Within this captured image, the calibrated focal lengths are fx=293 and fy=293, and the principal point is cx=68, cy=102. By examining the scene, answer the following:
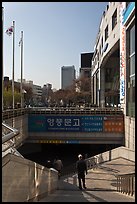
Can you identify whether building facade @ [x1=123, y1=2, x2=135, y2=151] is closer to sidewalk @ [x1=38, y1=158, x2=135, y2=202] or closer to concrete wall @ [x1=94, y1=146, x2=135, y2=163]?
concrete wall @ [x1=94, y1=146, x2=135, y2=163]

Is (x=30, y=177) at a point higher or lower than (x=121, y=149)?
higher

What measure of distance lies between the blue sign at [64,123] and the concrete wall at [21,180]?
57.9 ft

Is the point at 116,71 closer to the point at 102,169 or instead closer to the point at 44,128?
the point at 44,128

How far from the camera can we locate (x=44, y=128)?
27391 mm

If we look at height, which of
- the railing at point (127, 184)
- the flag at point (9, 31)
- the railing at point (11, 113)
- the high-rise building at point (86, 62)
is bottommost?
the railing at point (127, 184)

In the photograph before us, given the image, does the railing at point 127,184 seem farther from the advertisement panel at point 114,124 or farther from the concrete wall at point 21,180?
the advertisement panel at point 114,124

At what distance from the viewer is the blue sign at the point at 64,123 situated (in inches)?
1057

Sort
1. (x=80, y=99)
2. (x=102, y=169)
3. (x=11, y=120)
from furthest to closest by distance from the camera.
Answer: (x=80, y=99), (x=11, y=120), (x=102, y=169)

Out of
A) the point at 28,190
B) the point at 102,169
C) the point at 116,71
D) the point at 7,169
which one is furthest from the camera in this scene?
the point at 116,71

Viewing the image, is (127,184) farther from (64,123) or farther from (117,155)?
(64,123)

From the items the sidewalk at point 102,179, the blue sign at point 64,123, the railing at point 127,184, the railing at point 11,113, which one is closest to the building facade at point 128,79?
the sidewalk at point 102,179

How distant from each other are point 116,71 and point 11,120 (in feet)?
101

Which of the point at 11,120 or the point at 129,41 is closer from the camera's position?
the point at 11,120

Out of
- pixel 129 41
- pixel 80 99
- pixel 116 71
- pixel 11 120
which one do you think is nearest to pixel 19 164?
pixel 11 120
